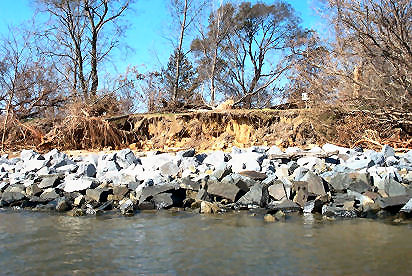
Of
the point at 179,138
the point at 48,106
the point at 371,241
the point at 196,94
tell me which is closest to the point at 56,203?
the point at 371,241

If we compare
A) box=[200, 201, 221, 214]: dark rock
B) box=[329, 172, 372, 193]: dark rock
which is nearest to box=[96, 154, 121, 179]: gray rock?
box=[200, 201, 221, 214]: dark rock

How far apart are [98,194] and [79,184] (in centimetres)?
79

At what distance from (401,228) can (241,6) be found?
2159cm

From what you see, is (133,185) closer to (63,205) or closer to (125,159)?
(63,205)

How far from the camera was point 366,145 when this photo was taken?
12984 millimetres

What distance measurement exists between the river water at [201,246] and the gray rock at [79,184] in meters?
1.58

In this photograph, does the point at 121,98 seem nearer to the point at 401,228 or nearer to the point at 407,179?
the point at 407,179

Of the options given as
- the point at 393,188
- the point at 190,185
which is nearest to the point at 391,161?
the point at 393,188

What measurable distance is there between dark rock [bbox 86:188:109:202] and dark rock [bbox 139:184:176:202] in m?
0.79

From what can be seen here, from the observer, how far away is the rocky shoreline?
754 cm

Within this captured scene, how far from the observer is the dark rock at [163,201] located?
799 centimetres

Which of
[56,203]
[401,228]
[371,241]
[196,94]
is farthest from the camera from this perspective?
[196,94]

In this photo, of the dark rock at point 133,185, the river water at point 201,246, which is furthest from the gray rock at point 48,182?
the river water at point 201,246

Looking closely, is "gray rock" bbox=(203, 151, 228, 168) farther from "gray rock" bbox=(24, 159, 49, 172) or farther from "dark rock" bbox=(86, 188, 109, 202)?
"gray rock" bbox=(24, 159, 49, 172)
